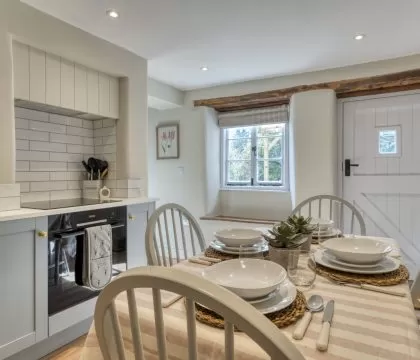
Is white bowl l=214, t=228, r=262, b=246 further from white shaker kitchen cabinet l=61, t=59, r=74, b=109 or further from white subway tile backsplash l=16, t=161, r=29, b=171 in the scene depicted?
white subway tile backsplash l=16, t=161, r=29, b=171

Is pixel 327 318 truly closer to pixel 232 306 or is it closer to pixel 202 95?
pixel 232 306

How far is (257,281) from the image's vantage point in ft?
3.00

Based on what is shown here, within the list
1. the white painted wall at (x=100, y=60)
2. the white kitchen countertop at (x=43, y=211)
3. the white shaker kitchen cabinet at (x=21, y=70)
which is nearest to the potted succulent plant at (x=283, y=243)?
the white kitchen countertop at (x=43, y=211)

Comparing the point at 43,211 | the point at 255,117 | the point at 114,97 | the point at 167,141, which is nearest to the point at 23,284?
the point at 43,211

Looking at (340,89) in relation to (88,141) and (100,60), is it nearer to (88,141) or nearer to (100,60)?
(100,60)

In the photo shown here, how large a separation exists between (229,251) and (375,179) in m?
2.40

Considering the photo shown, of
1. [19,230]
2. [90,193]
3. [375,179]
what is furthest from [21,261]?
[375,179]

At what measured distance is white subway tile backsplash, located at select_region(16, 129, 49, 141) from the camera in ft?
7.57

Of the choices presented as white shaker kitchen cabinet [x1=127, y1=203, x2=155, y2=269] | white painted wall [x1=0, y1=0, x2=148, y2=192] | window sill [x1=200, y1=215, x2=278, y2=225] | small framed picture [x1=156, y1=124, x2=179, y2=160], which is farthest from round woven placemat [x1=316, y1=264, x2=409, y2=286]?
small framed picture [x1=156, y1=124, x2=179, y2=160]

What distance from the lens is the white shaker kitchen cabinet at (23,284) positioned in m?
1.62

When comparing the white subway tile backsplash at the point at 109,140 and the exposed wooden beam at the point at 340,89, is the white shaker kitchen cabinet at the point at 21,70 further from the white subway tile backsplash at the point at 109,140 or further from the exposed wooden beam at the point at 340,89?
the exposed wooden beam at the point at 340,89

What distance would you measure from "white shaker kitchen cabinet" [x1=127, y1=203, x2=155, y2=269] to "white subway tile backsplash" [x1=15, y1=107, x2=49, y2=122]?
3.36ft

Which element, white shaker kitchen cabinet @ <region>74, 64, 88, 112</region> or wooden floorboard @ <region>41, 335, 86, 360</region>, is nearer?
wooden floorboard @ <region>41, 335, 86, 360</region>

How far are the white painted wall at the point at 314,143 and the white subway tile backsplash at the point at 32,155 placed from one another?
2.44 metres
